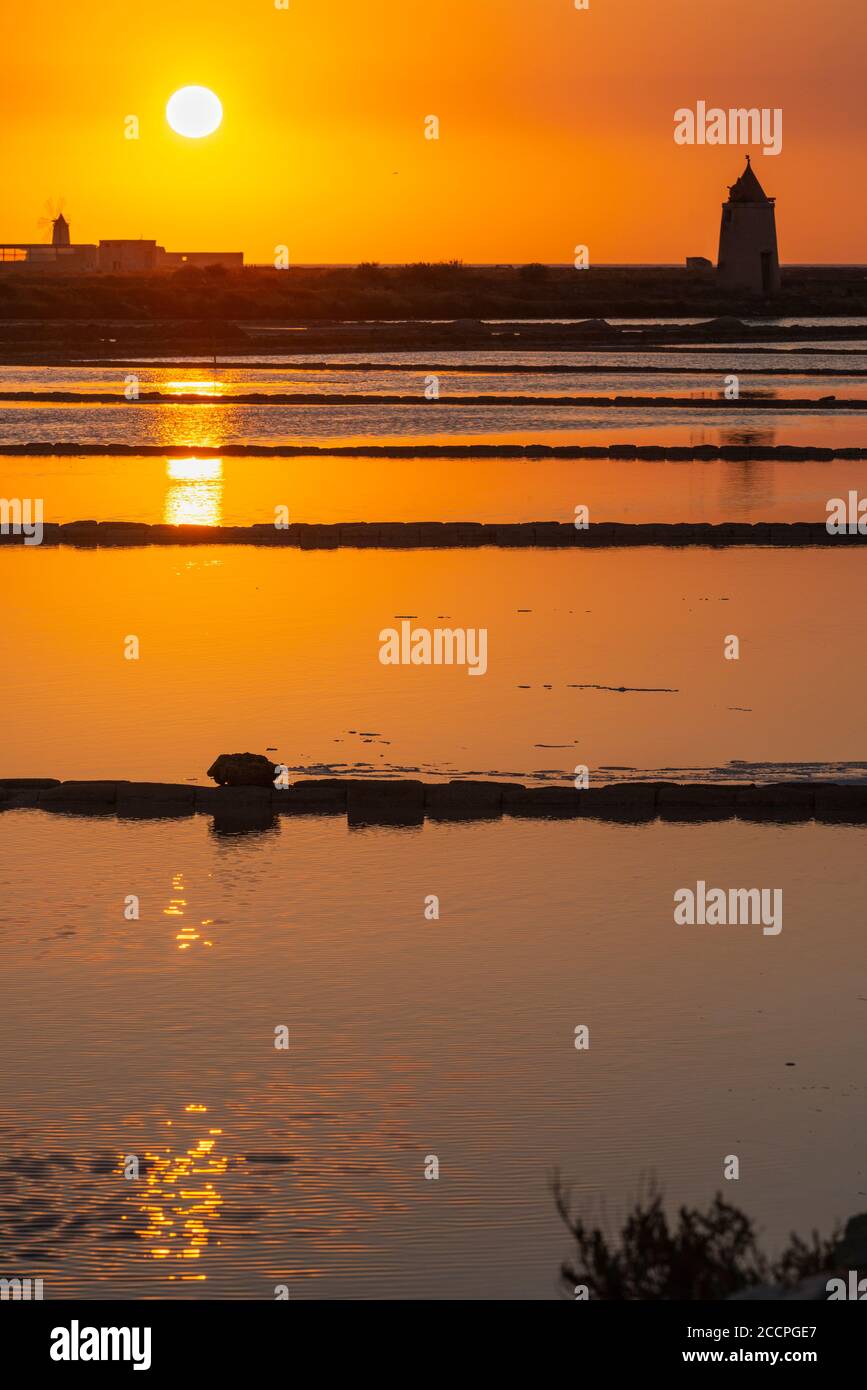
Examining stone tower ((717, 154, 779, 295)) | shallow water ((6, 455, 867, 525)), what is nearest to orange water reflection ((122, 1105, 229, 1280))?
shallow water ((6, 455, 867, 525))

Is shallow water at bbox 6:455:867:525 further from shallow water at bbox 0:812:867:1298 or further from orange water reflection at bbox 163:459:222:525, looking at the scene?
shallow water at bbox 0:812:867:1298

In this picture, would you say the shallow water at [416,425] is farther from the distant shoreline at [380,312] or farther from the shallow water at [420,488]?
the distant shoreline at [380,312]

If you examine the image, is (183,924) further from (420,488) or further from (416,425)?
(416,425)

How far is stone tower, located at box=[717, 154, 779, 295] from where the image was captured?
76250mm

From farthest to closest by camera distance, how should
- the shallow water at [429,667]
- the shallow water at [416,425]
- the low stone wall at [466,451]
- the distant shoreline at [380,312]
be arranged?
1. the distant shoreline at [380,312]
2. the shallow water at [416,425]
3. the low stone wall at [466,451]
4. the shallow water at [429,667]

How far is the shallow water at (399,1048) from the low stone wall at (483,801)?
0.14 metres

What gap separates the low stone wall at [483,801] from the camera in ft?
28.1

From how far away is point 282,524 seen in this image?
55.2 feet

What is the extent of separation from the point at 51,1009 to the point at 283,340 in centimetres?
4673

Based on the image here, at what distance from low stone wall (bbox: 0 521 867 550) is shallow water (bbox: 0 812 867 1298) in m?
8.11

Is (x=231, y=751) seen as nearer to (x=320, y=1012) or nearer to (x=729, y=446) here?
(x=320, y=1012)

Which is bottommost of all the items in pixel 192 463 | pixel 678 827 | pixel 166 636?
pixel 678 827

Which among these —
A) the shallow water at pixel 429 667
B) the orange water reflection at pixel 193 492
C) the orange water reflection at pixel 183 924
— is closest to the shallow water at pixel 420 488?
the orange water reflection at pixel 193 492
